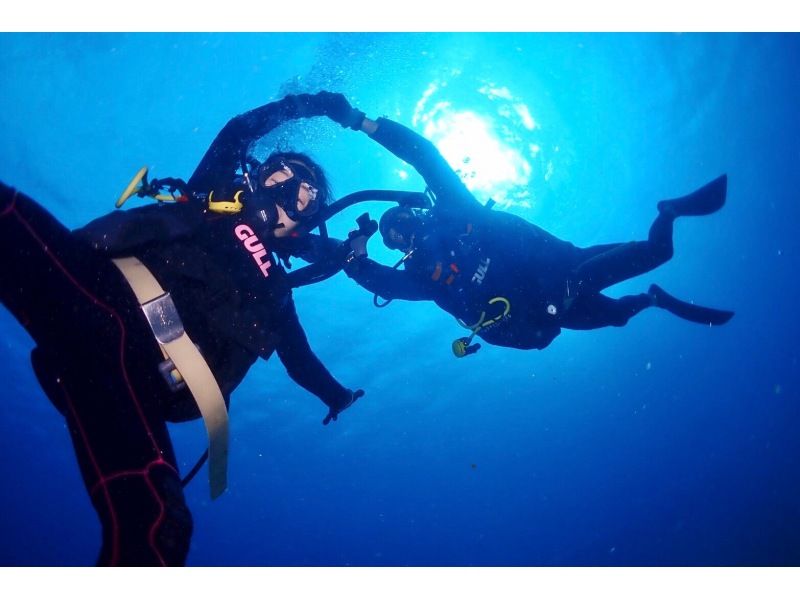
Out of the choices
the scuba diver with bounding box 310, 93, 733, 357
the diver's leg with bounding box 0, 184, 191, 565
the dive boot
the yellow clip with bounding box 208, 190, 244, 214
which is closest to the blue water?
the scuba diver with bounding box 310, 93, 733, 357

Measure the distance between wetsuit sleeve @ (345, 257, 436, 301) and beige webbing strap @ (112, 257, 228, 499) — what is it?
163 inches

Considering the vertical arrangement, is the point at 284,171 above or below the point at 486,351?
below

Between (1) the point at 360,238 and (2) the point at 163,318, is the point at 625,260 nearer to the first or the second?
(1) the point at 360,238

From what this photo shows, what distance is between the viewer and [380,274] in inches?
257

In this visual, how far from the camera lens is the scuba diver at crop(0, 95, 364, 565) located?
192 cm

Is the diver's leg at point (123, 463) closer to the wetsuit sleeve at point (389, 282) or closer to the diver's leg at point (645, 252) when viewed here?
the wetsuit sleeve at point (389, 282)

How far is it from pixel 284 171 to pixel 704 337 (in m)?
33.6

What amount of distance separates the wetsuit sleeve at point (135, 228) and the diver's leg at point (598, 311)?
608cm

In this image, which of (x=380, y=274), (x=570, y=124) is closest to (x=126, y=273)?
(x=380, y=274)

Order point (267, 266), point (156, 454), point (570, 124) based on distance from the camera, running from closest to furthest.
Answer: point (156, 454) < point (267, 266) < point (570, 124)

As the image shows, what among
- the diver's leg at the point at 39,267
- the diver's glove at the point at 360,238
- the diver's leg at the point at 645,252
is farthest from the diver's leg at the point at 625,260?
the diver's leg at the point at 39,267

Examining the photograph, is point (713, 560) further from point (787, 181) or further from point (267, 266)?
point (267, 266)

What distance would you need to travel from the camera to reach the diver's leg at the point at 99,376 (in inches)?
74.1

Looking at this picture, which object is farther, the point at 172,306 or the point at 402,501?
the point at 402,501
